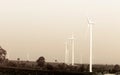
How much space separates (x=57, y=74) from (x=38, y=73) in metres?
4.01

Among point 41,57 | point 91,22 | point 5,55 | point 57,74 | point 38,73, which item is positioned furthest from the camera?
point 5,55

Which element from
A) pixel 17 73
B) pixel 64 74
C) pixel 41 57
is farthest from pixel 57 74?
pixel 41 57

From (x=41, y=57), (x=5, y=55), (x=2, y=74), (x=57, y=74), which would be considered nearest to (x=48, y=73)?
(x=57, y=74)

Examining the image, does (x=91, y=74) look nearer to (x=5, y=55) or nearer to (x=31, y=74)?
(x=31, y=74)

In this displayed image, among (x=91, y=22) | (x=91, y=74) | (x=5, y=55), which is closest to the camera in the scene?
(x=91, y=74)

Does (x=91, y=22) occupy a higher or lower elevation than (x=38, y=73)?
higher

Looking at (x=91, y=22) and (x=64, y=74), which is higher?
(x=91, y=22)

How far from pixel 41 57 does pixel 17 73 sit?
40.8m

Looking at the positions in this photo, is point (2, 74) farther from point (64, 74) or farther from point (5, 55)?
point (5, 55)

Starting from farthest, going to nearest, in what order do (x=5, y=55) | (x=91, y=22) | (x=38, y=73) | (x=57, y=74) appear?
(x=5, y=55) → (x=91, y=22) → (x=38, y=73) → (x=57, y=74)

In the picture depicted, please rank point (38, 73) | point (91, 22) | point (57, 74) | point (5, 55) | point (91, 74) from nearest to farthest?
point (91, 74)
point (57, 74)
point (38, 73)
point (91, 22)
point (5, 55)

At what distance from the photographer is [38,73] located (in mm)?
49969

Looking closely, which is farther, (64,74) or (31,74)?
(31,74)

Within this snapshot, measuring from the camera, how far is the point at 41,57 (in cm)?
9494
